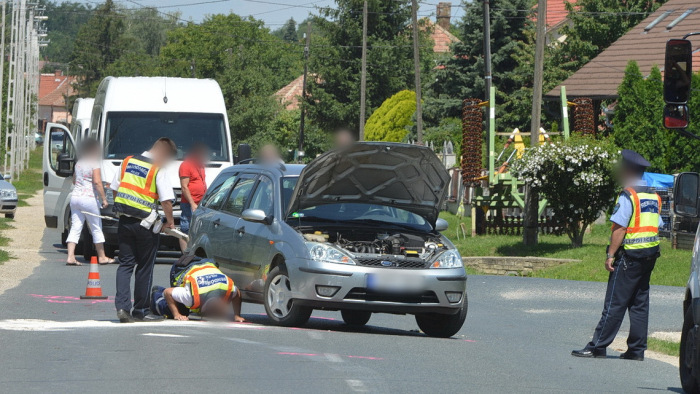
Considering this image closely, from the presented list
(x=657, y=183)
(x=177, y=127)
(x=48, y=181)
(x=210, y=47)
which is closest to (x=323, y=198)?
(x=177, y=127)

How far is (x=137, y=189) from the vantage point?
1126 centimetres

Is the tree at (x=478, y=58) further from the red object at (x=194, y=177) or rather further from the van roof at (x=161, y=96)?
the red object at (x=194, y=177)

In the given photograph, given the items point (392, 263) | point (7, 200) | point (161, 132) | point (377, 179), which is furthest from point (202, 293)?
point (7, 200)

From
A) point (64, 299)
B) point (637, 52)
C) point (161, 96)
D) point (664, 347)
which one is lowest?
point (664, 347)

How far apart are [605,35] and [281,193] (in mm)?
37274

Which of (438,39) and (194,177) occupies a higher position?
(438,39)

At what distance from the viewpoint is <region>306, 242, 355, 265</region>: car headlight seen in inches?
430

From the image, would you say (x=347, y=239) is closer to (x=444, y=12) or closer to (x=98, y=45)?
(x=444, y=12)

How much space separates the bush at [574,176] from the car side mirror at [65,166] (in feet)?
30.4

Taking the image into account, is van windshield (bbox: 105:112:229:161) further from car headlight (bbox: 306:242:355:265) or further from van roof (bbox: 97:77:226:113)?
car headlight (bbox: 306:242:355:265)

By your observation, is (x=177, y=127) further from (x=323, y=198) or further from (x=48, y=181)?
(x=323, y=198)

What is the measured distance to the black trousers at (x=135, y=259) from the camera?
1114 cm

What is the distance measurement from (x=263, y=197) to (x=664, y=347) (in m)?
4.29

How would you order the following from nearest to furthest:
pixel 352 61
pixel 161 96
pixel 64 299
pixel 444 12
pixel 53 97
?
pixel 64 299 → pixel 161 96 → pixel 352 61 → pixel 444 12 → pixel 53 97
